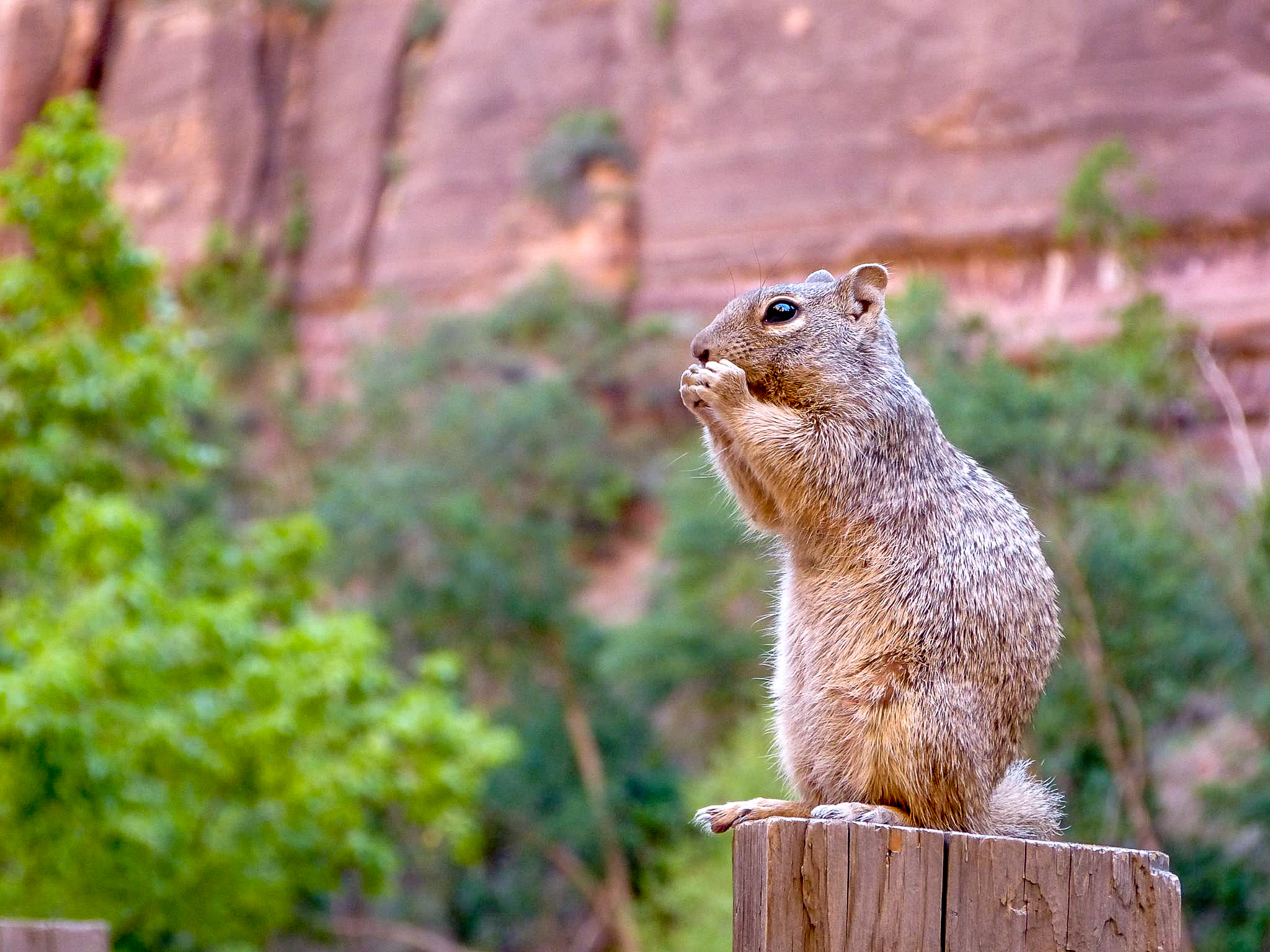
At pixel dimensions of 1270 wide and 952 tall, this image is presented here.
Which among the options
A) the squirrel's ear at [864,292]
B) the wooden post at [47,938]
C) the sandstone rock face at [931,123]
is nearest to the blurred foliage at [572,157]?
the sandstone rock face at [931,123]

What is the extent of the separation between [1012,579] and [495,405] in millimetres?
23750

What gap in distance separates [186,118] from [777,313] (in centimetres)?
3441

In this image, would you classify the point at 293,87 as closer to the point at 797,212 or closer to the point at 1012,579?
the point at 797,212

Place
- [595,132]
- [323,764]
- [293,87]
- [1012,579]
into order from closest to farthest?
[1012,579] → [323,764] → [595,132] → [293,87]

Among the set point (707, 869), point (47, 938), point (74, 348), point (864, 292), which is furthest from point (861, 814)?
point (707, 869)

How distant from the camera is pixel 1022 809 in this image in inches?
142

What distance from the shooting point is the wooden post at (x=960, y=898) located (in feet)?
8.93

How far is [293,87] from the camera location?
37719 millimetres

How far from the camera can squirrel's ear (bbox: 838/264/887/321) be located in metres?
4.20

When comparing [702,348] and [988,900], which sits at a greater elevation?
[702,348]

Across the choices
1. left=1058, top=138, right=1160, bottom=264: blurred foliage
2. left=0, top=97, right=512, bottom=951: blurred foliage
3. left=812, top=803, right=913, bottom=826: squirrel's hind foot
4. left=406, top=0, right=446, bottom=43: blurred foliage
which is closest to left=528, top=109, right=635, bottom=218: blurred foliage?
left=406, top=0, right=446, bottom=43: blurred foliage

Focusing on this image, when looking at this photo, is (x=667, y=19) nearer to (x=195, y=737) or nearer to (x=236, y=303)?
(x=236, y=303)

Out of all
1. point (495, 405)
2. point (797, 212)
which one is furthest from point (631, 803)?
point (797, 212)

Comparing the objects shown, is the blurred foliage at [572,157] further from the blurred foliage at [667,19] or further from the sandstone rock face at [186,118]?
the sandstone rock face at [186,118]
